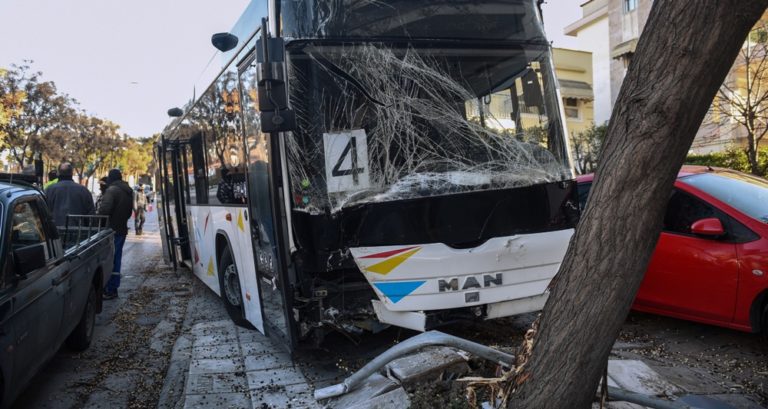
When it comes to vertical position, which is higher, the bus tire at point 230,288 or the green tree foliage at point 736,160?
the green tree foliage at point 736,160

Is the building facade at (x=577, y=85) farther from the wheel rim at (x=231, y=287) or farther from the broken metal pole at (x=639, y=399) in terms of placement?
the broken metal pole at (x=639, y=399)

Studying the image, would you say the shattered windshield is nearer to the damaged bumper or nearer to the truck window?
the damaged bumper

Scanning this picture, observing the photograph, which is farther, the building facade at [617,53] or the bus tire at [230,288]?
the building facade at [617,53]

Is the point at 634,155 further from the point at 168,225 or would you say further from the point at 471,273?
the point at 168,225

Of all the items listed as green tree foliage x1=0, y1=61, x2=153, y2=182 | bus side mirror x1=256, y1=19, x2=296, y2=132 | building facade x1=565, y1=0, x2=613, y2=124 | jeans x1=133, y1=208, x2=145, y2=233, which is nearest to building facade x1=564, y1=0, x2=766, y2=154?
building facade x1=565, y1=0, x2=613, y2=124

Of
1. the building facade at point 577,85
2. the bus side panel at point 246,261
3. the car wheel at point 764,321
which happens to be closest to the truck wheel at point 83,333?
the bus side panel at point 246,261

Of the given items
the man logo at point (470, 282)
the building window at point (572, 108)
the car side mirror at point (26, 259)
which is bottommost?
the man logo at point (470, 282)

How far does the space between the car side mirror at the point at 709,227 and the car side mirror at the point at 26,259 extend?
542 centimetres

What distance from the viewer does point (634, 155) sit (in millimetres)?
2564

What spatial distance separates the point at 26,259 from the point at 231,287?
2920 millimetres

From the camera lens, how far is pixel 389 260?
175 inches

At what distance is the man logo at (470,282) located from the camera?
4.54 meters

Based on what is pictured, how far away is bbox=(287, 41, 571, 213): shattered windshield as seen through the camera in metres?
4.45

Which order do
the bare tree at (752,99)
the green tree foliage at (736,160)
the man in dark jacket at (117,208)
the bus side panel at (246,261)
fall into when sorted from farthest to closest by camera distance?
the green tree foliage at (736,160)
the bare tree at (752,99)
the man in dark jacket at (117,208)
the bus side panel at (246,261)
